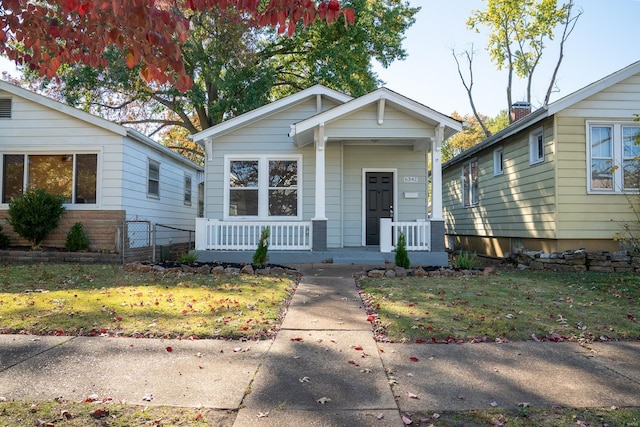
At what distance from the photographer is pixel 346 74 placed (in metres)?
18.7

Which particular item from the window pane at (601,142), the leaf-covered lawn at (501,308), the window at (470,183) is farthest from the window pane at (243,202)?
the window pane at (601,142)

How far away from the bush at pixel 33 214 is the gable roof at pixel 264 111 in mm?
3916

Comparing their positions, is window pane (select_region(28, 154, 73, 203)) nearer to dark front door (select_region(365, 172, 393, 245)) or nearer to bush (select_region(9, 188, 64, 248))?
bush (select_region(9, 188, 64, 248))

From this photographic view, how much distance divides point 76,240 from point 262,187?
15.8 ft

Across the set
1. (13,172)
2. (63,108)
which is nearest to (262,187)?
(63,108)

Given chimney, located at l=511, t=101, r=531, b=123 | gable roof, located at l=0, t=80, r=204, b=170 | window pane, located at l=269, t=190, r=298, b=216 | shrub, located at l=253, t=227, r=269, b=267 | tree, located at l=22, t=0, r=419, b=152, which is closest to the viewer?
shrub, located at l=253, t=227, r=269, b=267

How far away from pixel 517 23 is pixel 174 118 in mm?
20839

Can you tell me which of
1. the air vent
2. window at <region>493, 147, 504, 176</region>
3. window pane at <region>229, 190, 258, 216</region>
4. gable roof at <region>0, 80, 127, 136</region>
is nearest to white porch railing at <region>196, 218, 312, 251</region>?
window pane at <region>229, 190, 258, 216</region>

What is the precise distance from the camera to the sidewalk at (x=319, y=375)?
302 cm

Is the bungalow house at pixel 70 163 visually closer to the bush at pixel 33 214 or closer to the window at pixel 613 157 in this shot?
the bush at pixel 33 214

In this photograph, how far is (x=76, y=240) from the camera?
11.0 metres

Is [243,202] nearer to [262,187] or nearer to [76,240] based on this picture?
[262,187]

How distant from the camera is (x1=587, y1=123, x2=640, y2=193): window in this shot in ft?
33.2

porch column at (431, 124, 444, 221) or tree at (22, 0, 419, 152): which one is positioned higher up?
tree at (22, 0, 419, 152)
